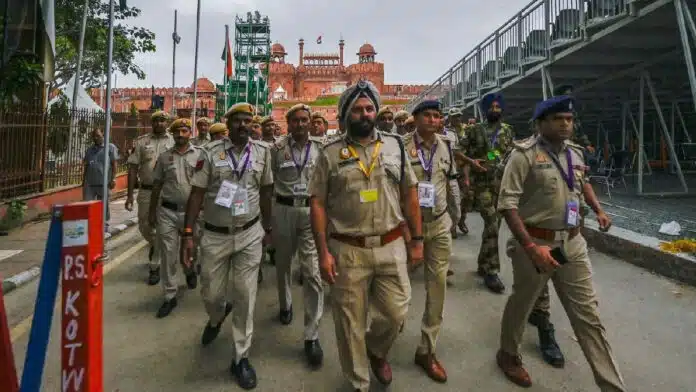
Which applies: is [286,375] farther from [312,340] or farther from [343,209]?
[343,209]

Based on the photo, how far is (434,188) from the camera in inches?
155

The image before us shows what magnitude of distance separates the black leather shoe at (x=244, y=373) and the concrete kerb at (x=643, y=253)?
4.59 m

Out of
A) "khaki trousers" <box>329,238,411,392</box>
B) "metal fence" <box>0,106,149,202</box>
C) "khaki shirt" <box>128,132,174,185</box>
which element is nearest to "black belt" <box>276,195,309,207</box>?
"khaki trousers" <box>329,238,411,392</box>

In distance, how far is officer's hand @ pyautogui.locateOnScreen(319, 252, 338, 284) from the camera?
113 inches

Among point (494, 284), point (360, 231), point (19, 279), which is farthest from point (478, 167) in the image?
point (19, 279)

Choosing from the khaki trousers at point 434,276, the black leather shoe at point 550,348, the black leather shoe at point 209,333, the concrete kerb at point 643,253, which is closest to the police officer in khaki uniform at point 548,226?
the black leather shoe at point 550,348

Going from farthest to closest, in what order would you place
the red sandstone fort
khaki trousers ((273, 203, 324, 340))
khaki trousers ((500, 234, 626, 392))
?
the red sandstone fort, khaki trousers ((273, 203, 324, 340)), khaki trousers ((500, 234, 626, 392))

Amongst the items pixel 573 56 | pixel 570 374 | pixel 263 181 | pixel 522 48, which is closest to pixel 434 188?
pixel 263 181

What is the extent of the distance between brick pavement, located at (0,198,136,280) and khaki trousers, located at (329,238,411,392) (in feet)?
15.6

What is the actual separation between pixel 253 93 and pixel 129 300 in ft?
123

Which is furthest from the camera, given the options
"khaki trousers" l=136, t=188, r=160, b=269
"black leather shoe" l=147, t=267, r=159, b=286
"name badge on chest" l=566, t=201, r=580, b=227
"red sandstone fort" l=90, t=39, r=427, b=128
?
"red sandstone fort" l=90, t=39, r=427, b=128

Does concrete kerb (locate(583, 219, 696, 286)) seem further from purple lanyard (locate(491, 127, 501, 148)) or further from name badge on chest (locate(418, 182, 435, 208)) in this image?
name badge on chest (locate(418, 182, 435, 208))

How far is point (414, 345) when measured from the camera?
12.8 ft

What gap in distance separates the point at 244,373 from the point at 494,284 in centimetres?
305
